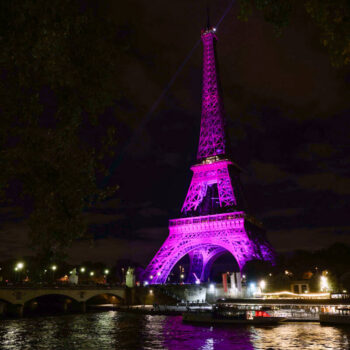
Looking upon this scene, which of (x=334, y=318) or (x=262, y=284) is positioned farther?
(x=262, y=284)

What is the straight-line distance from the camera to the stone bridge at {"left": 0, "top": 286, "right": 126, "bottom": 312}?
53.4m

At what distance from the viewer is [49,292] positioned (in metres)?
57.6

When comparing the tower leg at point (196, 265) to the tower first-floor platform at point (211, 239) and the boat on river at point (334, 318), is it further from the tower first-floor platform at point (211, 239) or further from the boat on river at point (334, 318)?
the boat on river at point (334, 318)

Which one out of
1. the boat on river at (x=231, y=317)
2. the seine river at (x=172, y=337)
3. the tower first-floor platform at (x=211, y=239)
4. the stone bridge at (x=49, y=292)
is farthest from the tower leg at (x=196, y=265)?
the seine river at (x=172, y=337)

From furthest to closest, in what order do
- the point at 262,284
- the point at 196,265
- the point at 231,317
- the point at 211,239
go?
1. the point at 196,265
2. the point at 211,239
3. the point at 262,284
4. the point at 231,317

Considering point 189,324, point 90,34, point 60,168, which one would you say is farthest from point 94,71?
point 189,324

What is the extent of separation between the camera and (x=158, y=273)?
212 feet

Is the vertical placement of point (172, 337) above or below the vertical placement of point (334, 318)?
below

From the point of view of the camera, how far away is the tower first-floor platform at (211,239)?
62125 millimetres

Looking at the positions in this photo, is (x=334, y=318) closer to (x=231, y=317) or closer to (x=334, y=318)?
(x=334, y=318)

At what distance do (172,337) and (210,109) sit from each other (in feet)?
200

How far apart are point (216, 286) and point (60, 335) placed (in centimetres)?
3706

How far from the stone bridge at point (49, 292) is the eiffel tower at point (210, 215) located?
281 inches

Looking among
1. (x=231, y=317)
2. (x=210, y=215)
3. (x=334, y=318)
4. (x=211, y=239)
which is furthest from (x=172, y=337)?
(x=210, y=215)
